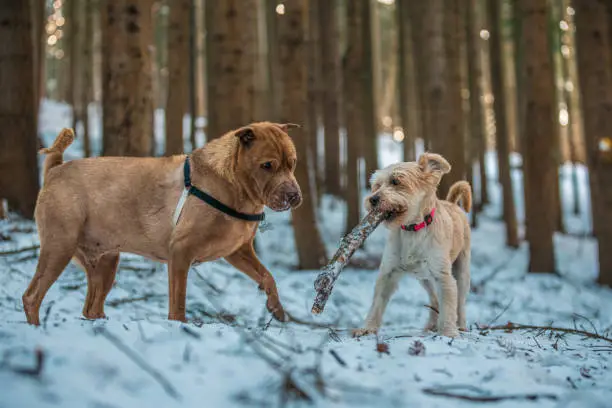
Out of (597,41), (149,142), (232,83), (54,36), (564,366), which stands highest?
(54,36)

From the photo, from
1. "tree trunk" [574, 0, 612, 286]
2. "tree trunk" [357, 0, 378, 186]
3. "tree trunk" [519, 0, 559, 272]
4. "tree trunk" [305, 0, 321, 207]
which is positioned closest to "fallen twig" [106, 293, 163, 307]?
"tree trunk" [305, 0, 321, 207]

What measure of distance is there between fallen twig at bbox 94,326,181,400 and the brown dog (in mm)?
1315

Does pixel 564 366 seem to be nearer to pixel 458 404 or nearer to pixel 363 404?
pixel 458 404

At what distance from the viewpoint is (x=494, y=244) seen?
504 inches

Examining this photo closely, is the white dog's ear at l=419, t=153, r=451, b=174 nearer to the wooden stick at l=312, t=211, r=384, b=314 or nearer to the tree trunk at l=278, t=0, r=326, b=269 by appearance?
the wooden stick at l=312, t=211, r=384, b=314

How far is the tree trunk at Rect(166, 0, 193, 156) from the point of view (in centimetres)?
1023

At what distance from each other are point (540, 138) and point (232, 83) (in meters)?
5.54

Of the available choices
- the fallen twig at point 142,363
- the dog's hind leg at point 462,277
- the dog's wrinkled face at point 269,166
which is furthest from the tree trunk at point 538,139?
the fallen twig at point 142,363

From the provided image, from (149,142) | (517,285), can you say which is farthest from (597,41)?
(149,142)

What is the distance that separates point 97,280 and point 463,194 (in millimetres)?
3526

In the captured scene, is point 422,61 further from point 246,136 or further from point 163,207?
point 163,207

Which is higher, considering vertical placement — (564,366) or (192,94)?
(192,94)

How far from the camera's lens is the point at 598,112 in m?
9.04

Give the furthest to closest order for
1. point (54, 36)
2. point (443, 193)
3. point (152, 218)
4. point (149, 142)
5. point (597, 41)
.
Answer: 1. point (54, 36)
2. point (443, 193)
3. point (597, 41)
4. point (149, 142)
5. point (152, 218)
